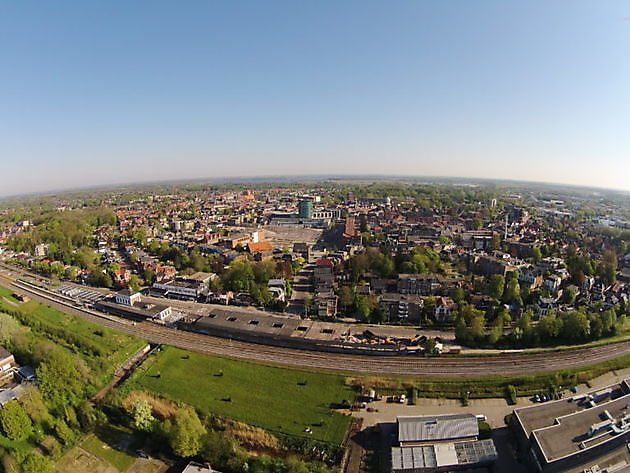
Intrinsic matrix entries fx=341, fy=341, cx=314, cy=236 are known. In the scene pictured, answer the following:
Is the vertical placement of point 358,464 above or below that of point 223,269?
below

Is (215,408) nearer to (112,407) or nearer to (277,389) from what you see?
(277,389)

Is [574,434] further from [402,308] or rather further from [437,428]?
[402,308]

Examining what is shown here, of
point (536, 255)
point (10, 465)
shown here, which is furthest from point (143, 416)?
point (536, 255)

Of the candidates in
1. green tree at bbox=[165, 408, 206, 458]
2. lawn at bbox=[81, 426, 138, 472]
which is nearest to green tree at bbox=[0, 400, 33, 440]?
lawn at bbox=[81, 426, 138, 472]

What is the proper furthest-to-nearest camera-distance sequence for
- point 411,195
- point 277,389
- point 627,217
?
1. point 411,195
2. point 627,217
3. point 277,389

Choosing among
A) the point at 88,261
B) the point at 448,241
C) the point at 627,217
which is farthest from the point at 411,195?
the point at 88,261

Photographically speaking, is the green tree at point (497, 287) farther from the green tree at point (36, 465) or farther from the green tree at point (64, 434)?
the green tree at point (36, 465)

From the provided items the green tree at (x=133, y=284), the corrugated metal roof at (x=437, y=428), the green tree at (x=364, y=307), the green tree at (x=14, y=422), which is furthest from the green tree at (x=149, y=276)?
the corrugated metal roof at (x=437, y=428)
